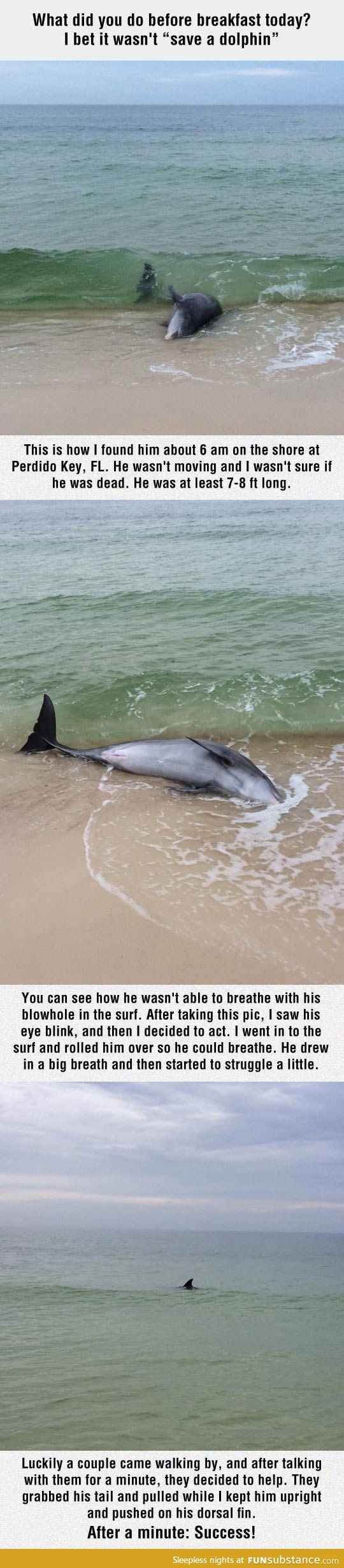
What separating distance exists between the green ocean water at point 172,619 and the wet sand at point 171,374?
294 centimetres

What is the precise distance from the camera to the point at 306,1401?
8547 millimetres

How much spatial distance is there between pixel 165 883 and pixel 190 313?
788 cm

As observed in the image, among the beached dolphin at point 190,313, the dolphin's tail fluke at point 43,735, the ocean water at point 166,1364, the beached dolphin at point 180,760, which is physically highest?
the beached dolphin at point 190,313

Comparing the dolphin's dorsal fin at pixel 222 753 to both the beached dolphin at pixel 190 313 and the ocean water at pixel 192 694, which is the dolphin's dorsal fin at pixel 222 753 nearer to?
the ocean water at pixel 192 694

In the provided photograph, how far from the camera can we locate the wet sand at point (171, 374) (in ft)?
30.7

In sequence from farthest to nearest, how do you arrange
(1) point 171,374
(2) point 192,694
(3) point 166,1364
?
(2) point 192,694 < (1) point 171,374 < (3) point 166,1364

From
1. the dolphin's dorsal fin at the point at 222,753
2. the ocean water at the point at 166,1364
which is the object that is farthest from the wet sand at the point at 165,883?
the ocean water at the point at 166,1364

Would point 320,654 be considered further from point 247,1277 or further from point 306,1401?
point 247,1277

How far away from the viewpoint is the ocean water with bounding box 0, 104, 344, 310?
1332cm

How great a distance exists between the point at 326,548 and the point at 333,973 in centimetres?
1295

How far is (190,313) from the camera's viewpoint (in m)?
11.8
